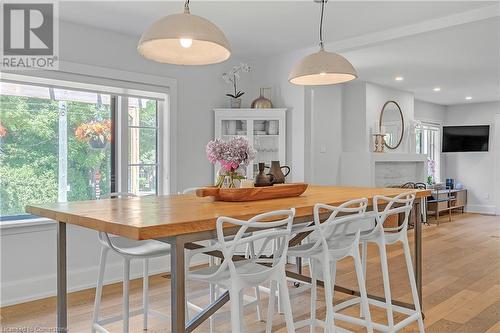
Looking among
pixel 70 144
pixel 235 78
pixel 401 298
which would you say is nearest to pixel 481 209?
pixel 401 298

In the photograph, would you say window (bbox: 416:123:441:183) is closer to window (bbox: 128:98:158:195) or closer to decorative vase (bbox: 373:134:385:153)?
decorative vase (bbox: 373:134:385:153)

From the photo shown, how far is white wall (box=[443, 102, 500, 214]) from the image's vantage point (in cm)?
896

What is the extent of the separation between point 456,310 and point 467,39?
2.77 meters

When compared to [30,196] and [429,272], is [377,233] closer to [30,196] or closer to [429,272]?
[429,272]

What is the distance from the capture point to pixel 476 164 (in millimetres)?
9219

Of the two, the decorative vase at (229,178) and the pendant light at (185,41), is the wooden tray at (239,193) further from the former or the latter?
the pendant light at (185,41)

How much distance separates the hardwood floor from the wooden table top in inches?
33.8

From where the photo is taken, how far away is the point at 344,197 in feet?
8.95

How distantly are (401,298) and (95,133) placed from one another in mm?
3208

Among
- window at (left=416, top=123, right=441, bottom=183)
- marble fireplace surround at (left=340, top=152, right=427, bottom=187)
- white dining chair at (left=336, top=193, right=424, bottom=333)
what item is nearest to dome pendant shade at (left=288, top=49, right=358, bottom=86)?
white dining chair at (left=336, top=193, right=424, bottom=333)

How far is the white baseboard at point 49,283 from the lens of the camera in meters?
3.46

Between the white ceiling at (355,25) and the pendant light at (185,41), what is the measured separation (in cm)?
112

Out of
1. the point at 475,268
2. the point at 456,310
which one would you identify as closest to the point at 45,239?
the point at 456,310

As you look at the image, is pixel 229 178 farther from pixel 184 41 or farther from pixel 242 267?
pixel 184 41
